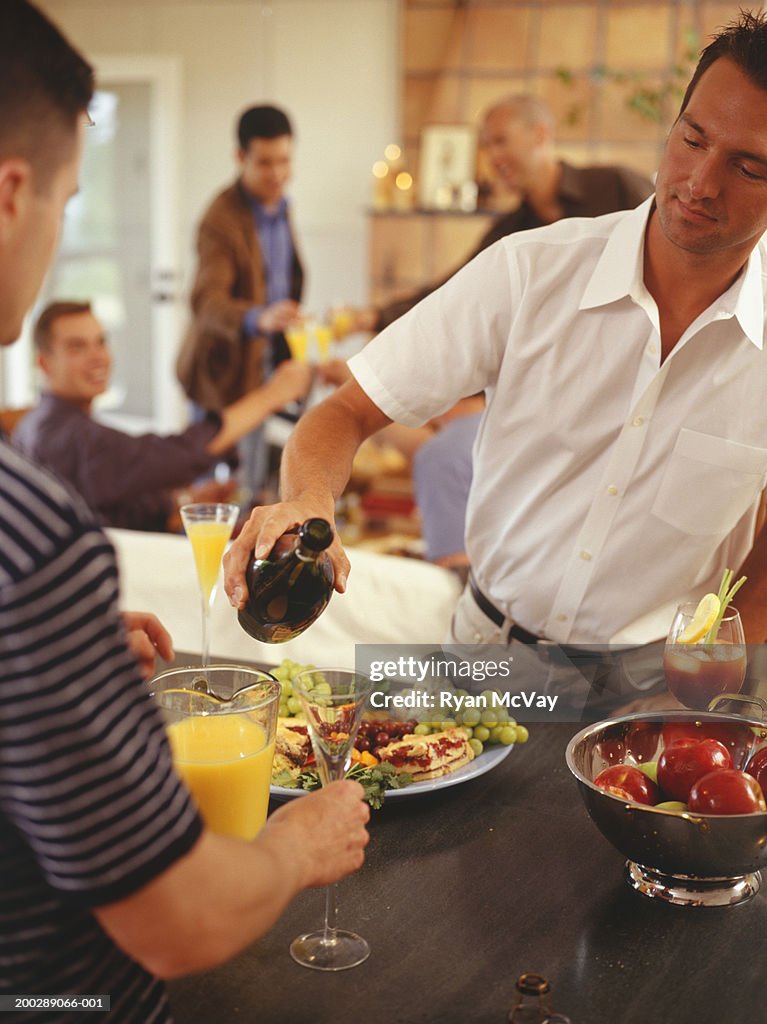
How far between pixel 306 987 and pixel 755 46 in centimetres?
124

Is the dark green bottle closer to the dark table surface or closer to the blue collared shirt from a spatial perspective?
the dark table surface

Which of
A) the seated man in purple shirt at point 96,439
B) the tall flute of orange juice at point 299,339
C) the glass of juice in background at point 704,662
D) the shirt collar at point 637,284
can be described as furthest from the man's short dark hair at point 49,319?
the glass of juice in background at point 704,662

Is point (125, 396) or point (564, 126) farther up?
point (564, 126)

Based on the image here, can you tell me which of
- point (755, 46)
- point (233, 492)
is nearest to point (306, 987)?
point (755, 46)

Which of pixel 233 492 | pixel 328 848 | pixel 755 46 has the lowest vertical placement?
pixel 233 492

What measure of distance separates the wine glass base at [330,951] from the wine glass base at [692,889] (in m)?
0.30

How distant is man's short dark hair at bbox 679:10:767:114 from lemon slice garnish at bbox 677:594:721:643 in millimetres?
666

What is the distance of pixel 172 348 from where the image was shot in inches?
267

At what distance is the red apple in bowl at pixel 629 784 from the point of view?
113cm

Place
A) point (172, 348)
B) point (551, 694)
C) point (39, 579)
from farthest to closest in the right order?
1. point (172, 348)
2. point (551, 694)
3. point (39, 579)

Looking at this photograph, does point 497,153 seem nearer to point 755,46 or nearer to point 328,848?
point 755,46

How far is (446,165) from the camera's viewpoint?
6145 millimetres

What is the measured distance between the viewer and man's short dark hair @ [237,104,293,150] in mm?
4312

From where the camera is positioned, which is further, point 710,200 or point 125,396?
point 125,396
